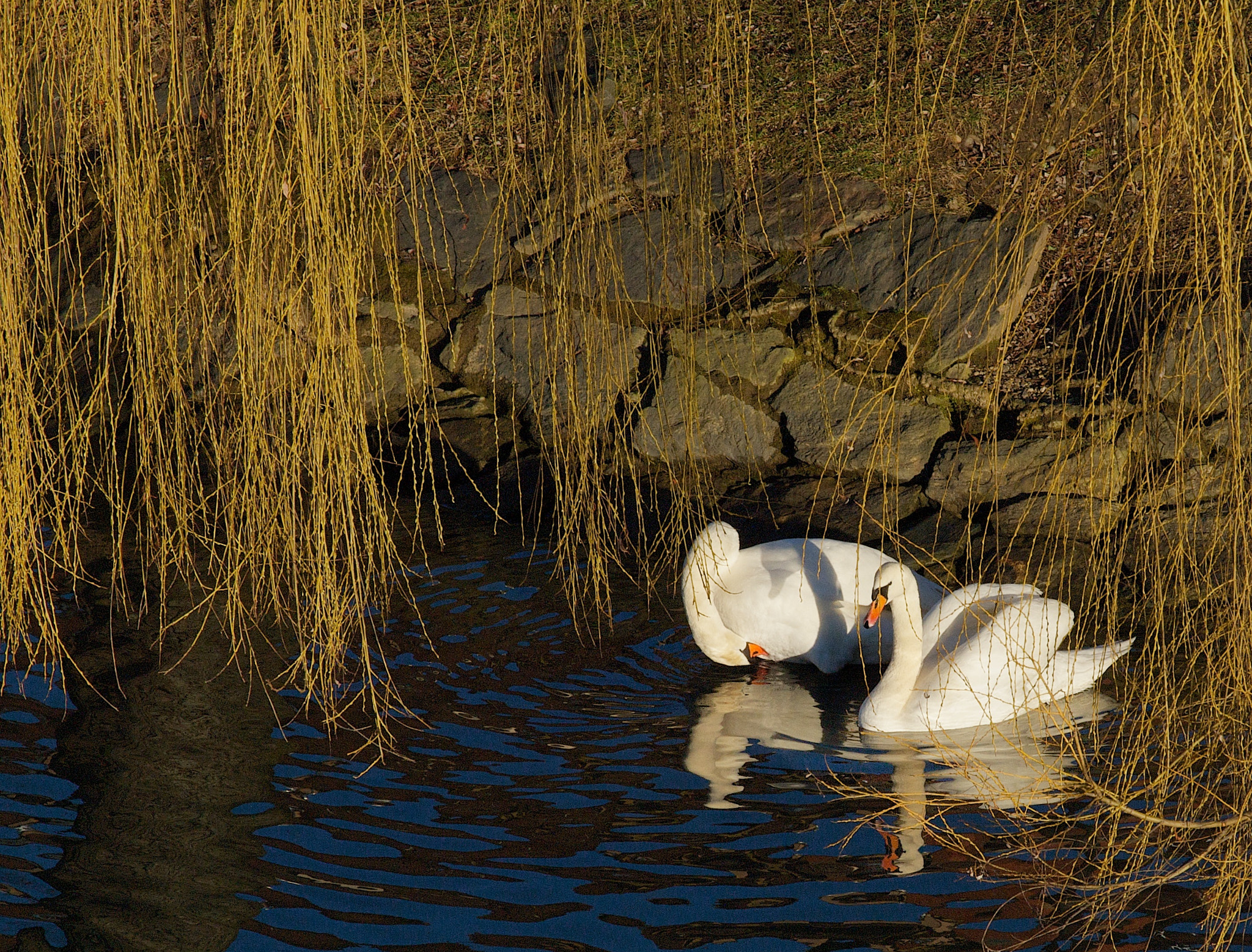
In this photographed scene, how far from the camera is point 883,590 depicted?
4281 millimetres

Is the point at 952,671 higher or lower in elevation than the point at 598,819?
higher

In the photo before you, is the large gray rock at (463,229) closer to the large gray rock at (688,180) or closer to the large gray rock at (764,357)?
the large gray rock at (764,357)

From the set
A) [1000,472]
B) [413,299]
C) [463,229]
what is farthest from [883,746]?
[463,229]

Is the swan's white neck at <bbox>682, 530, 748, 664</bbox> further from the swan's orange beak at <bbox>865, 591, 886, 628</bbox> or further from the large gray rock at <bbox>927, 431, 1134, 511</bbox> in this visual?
the large gray rock at <bbox>927, 431, 1134, 511</bbox>

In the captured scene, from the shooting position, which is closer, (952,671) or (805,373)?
(952,671)

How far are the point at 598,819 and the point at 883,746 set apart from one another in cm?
101

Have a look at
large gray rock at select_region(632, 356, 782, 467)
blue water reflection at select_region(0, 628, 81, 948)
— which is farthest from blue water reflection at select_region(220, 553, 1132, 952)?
large gray rock at select_region(632, 356, 782, 467)

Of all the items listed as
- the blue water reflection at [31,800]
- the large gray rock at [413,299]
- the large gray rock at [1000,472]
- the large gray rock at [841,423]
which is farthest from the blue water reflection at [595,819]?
the large gray rock at [413,299]

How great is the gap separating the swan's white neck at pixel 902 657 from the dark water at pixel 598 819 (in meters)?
0.11

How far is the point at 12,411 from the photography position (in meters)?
2.49

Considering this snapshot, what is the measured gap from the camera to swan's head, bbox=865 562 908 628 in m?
4.24

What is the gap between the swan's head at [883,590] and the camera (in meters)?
4.24

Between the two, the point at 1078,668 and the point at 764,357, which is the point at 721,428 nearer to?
the point at 764,357

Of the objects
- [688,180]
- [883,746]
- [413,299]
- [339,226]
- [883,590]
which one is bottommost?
[883,746]
